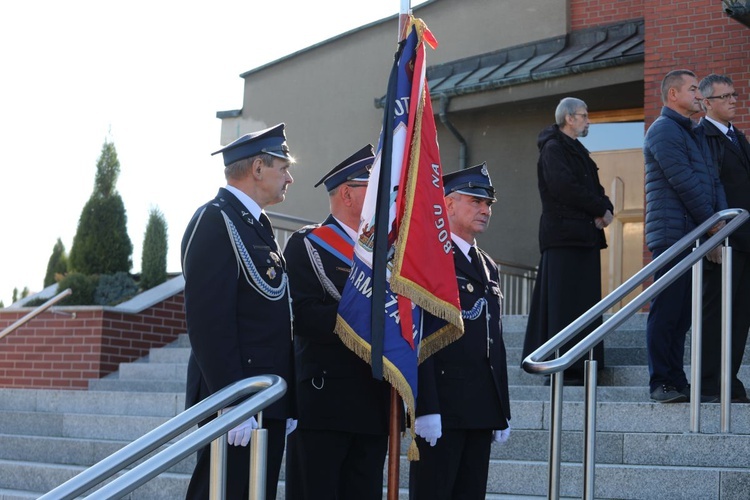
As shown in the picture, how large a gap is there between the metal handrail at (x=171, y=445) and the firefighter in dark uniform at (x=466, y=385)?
1.12m

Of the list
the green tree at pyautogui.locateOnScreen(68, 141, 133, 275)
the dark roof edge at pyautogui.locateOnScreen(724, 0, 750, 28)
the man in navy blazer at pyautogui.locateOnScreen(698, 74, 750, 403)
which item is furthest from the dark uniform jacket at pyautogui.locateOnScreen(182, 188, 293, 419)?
the green tree at pyautogui.locateOnScreen(68, 141, 133, 275)

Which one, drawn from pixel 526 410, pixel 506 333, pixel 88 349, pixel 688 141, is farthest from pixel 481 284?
pixel 88 349

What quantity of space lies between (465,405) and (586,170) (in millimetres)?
2797

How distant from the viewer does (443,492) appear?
4781 mm

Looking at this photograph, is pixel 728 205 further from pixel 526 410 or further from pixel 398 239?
pixel 398 239

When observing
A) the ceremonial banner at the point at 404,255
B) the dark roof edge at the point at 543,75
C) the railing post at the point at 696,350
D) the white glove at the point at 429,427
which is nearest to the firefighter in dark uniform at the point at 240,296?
the ceremonial banner at the point at 404,255

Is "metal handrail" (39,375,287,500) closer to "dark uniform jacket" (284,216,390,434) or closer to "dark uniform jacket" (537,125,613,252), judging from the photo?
"dark uniform jacket" (284,216,390,434)

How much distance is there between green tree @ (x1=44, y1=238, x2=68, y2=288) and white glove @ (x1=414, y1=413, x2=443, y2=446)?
32.3 ft

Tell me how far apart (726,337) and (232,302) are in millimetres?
2817

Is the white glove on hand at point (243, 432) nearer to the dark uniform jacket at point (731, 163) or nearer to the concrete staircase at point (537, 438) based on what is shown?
the concrete staircase at point (537, 438)

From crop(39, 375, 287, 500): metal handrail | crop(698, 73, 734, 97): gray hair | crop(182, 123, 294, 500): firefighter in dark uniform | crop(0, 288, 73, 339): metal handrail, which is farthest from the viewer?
crop(0, 288, 73, 339): metal handrail

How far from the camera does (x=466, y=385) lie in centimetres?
492

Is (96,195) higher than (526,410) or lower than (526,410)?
higher

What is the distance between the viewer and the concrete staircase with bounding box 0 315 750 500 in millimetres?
5512
